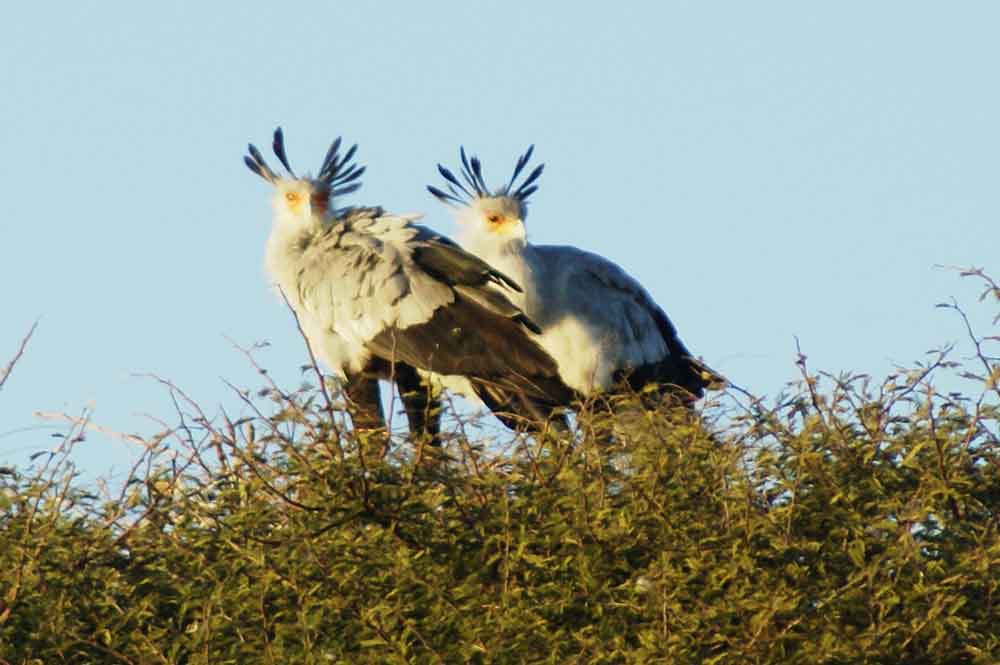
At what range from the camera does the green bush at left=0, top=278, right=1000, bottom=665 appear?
15.6ft

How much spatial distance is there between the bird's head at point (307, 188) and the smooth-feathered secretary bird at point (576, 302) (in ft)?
1.79

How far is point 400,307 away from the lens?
333 inches

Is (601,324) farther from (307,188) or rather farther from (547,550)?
(547,550)

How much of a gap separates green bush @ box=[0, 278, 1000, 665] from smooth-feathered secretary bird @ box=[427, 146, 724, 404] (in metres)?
3.58

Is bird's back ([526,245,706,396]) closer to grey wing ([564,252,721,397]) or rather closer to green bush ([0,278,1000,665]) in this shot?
grey wing ([564,252,721,397])

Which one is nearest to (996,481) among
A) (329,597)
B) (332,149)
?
(329,597)

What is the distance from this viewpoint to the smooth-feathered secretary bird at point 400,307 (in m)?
8.30

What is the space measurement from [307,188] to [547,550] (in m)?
4.23

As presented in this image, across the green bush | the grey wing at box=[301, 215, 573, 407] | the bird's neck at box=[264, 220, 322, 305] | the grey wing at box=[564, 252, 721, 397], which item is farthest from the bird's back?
the green bush

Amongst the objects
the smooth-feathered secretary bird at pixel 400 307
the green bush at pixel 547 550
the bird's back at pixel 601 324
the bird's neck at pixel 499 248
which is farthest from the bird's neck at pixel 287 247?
the green bush at pixel 547 550

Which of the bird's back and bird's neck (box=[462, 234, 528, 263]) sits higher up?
bird's neck (box=[462, 234, 528, 263])

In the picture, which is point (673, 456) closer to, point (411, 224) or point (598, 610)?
point (598, 610)

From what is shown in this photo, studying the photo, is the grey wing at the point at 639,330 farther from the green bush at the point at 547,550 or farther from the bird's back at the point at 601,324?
the green bush at the point at 547,550

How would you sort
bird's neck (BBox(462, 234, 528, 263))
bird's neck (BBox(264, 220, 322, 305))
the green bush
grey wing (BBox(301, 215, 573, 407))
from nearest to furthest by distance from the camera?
the green bush
grey wing (BBox(301, 215, 573, 407))
bird's neck (BBox(264, 220, 322, 305))
bird's neck (BBox(462, 234, 528, 263))
